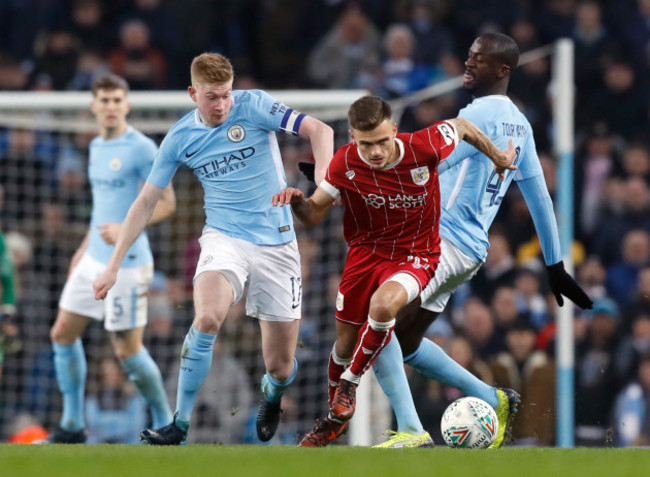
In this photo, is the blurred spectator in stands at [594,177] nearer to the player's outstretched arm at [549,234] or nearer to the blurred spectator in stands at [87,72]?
the player's outstretched arm at [549,234]

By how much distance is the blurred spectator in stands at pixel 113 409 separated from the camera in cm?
1138

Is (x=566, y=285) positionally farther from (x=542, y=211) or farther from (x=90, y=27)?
(x=90, y=27)

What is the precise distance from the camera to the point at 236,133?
7652 millimetres

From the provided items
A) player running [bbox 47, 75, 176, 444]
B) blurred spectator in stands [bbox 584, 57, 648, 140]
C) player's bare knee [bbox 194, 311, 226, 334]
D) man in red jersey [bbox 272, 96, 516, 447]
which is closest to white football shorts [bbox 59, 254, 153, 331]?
player running [bbox 47, 75, 176, 444]

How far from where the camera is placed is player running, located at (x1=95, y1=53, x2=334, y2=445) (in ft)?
24.2

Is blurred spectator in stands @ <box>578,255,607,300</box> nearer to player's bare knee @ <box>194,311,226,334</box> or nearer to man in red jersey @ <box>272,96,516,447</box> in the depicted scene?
man in red jersey @ <box>272,96,516,447</box>

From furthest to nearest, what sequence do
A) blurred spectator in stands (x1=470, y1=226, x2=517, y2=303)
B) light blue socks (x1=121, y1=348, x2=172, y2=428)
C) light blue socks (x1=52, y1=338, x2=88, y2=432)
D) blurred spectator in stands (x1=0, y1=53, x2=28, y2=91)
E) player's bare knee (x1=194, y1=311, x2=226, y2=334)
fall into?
blurred spectator in stands (x1=0, y1=53, x2=28, y2=91) → blurred spectator in stands (x1=470, y1=226, x2=517, y2=303) → light blue socks (x1=52, y1=338, x2=88, y2=432) → light blue socks (x1=121, y1=348, x2=172, y2=428) → player's bare knee (x1=194, y1=311, x2=226, y2=334)

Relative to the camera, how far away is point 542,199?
7699 millimetres

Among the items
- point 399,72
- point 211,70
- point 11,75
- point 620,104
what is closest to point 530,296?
point 620,104

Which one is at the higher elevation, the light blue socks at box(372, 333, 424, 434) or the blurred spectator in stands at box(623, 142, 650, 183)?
the blurred spectator in stands at box(623, 142, 650, 183)

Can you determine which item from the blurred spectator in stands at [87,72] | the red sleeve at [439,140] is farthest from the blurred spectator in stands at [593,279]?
the blurred spectator in stands at [87,72]

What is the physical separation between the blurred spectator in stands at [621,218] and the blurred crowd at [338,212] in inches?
0.8

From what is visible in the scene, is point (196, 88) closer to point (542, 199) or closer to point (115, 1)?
point (542, 199)

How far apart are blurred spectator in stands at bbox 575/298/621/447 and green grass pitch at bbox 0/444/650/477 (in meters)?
3.45
